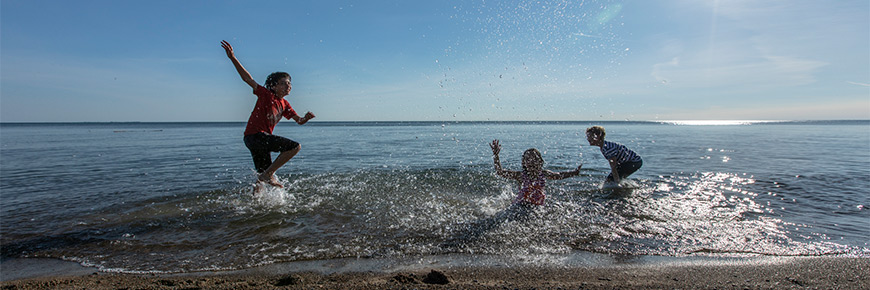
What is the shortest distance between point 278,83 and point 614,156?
743 cm

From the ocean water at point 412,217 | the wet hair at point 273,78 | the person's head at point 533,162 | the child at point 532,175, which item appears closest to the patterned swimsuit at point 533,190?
the child at point 532,175

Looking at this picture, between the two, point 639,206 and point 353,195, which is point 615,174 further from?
point 353,195

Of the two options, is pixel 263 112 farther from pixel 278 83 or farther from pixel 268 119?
pixel 278 83

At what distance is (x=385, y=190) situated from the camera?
347 inches

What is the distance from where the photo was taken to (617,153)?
945 cm

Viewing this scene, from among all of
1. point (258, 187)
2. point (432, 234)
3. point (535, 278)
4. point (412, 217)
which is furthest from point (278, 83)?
point (535, 278)

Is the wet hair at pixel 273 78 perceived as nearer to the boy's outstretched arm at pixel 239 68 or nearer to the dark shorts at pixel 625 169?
the boy's outstretched arm at pixel 239 68

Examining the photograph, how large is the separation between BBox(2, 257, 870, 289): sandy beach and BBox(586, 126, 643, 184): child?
4.96 m

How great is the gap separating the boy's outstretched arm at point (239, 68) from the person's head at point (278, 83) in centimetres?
32

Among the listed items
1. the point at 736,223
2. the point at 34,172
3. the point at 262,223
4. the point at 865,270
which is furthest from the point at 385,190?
the point at 34,172

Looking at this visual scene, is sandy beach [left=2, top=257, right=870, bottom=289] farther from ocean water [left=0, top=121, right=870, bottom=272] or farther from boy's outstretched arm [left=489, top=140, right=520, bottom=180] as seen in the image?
boy's outstretched arm [left=489, top=140, right=520, bottom=180]

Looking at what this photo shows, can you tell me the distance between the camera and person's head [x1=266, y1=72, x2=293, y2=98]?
697cm

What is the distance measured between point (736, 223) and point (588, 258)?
304 cm

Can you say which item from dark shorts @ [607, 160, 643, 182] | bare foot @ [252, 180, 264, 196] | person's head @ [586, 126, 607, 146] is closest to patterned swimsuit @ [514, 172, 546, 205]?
person's head @ [586, 126, 607, 146]
